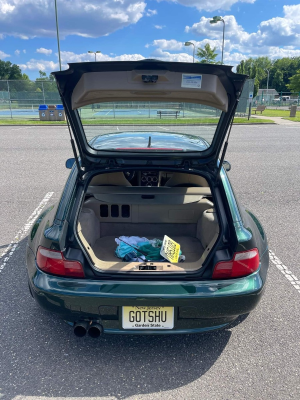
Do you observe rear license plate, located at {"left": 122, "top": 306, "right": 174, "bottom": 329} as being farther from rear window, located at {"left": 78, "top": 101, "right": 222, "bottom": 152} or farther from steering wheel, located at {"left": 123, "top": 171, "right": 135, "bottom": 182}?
steering wheel, located at {"left": 123, "top": 171, "right": 135, "bottom": 182}

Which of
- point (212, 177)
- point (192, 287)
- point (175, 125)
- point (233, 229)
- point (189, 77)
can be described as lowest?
point (192, 287)

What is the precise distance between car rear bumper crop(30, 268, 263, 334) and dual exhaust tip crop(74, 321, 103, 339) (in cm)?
5

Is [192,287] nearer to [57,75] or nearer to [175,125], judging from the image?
[57,75]

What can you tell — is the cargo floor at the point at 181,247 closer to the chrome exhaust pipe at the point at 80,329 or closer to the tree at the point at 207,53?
the chrome exhaust pipe at the point at 80,329

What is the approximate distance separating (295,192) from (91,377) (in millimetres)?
5342

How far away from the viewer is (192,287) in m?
A: 2.03

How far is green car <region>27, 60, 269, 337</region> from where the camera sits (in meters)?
1.94

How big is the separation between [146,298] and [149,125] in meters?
2.00

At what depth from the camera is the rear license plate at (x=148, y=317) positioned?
2021 mm

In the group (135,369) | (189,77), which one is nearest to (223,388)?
(135,369)

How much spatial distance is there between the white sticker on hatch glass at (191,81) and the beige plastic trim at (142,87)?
0.02m

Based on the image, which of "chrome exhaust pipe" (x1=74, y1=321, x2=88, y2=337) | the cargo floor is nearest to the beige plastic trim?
the cargo floor

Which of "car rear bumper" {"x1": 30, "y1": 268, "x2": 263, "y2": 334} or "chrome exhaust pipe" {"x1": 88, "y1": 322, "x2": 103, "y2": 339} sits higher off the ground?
"car rear bumper" {"x1": 30, "y1": 268, "x2": 263, "y2": 334}

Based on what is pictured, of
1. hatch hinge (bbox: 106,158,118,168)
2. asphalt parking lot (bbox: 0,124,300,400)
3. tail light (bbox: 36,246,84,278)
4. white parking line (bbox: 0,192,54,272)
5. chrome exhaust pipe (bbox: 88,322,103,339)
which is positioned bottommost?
asphalt parking lot (bbox: 0,124,300,400)
